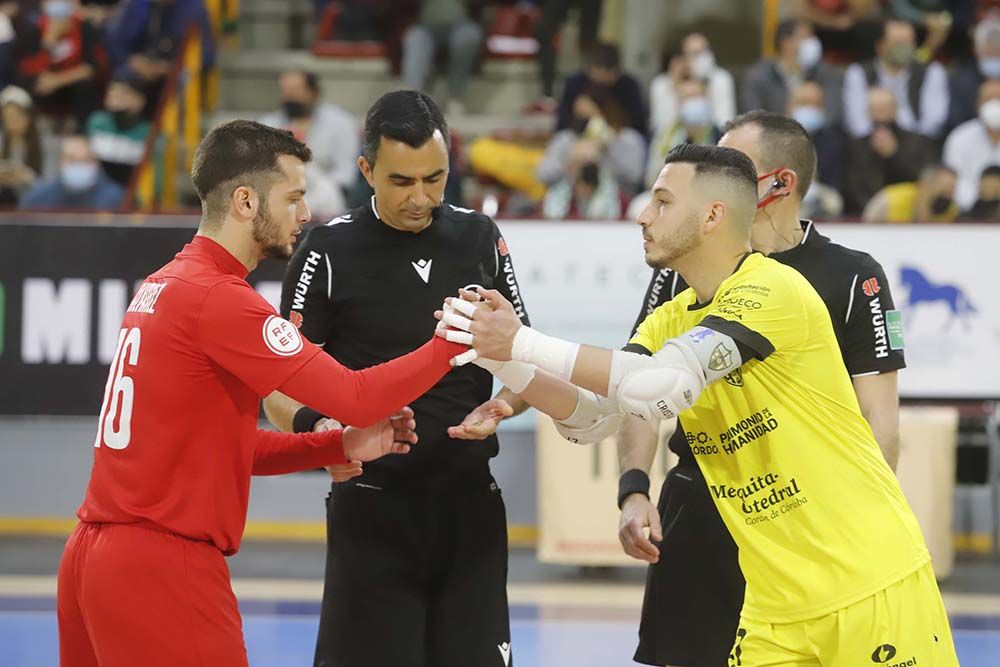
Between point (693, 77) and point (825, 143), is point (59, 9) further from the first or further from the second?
point (825, 143)

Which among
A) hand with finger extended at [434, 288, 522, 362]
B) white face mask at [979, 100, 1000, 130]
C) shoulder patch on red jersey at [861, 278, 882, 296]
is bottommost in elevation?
hand with finger extended at [434, 288, 522, 362]

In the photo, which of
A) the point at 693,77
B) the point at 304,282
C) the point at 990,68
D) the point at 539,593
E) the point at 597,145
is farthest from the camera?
the point at 990,68

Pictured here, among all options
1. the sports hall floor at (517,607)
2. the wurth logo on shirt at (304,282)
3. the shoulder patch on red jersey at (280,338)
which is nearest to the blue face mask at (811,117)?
the sports hall floor at (517,607)

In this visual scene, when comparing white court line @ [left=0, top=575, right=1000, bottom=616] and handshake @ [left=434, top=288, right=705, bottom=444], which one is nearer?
handshake @ [left=434, top=288, right=705, bottom=444]

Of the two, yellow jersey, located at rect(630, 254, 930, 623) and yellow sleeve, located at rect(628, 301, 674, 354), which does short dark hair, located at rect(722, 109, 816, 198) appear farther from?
yellow jersey, located at rect(630, 254, 930, 623)

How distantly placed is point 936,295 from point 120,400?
7.73 meters

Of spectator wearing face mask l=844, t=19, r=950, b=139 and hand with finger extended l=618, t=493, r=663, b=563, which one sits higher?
spectator wearing face mask l=844, t=19, r=950, b=139

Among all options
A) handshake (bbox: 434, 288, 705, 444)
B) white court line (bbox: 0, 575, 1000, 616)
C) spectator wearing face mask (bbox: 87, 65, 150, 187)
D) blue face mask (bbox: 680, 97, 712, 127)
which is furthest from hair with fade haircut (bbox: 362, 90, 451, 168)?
spectator wearing face mask (bbox: 87, 65, 150, 187)

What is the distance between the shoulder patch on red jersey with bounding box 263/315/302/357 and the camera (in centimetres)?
408

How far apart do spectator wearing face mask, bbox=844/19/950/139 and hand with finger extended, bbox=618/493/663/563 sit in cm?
931

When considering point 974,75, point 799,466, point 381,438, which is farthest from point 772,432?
point 974,75

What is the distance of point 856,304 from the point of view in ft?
16.2

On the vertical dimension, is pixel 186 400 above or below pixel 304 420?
above

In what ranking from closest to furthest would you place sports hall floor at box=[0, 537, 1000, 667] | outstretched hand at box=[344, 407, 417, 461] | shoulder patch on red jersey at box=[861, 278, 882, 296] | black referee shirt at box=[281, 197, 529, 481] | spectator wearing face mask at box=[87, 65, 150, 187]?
1. outstretched hand at box=[344, 407, 417, 461]
2. black referee shirt at box=[281, 197, 529, 481]
3. shoulder patch on red jersey at box=[861, 278, 882, 296]
4. sports hall floor at box=[0, 537, 1000, 667]
5. spectator wearing face mask at box=[87, 65, 150, 187]
